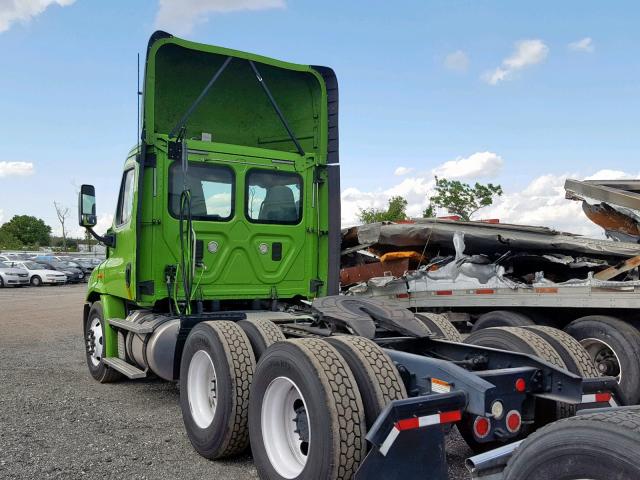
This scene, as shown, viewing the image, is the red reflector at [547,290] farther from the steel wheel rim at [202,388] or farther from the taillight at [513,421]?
the steel wheel rim at [202,388]

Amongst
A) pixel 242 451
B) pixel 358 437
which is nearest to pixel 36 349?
pixel 242 451

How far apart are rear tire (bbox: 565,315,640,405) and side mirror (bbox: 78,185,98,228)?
5.36 m

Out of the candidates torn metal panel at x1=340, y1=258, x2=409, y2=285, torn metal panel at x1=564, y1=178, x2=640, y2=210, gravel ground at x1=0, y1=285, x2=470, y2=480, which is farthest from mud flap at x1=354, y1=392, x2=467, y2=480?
torn metal panel at x1=340, y1=258, x2=409, y2=285

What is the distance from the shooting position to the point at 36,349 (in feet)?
32.7

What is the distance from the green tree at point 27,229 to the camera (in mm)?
91062

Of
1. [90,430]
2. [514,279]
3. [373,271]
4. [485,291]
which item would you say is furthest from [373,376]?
[373,271]

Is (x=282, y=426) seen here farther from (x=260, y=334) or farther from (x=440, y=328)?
(x=440, y=328)

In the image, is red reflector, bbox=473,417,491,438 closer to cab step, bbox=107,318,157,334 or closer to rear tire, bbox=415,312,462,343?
rear tire, bbox=415,312,462,343

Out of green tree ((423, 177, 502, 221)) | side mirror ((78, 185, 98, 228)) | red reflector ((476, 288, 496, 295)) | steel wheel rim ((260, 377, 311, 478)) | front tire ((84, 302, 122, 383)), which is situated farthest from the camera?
green tree ((423, 177, 502, 221))

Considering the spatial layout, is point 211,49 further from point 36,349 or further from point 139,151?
point 36,349

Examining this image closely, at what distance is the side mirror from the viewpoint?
6980 mm

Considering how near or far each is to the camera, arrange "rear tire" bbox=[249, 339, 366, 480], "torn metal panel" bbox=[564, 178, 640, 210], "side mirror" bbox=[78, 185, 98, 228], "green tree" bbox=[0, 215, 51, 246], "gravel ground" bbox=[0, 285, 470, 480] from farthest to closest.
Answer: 1. "green tree" bbox=[0, 215, 51, 246]
2. "torn metal panel" bbox=[564, 178, 640, 210]
3. "side mirror" bbox=[78, 185, 98, 228]
4. "gravel ground" bbox=[0, 285, 470, 480]
5. "rear tire" bbox=[249, 339, 366, 480]

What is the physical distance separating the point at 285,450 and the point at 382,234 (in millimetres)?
5861

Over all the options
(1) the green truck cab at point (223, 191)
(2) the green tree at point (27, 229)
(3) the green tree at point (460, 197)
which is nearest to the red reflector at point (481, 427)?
(1) the green truck cab at point (223, 191)
